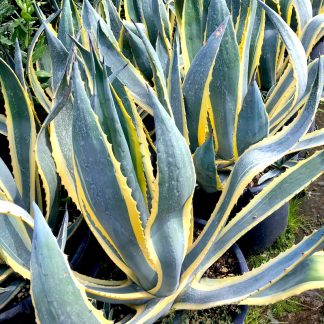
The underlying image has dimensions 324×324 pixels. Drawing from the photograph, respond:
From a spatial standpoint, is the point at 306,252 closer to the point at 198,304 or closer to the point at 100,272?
the point at 198,304

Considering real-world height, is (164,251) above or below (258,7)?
below

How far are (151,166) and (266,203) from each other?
0.80 feet

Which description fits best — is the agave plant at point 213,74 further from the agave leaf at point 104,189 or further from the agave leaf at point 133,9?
the agave leaf at point 104,189

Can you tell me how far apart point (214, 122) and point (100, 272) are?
0.45 m

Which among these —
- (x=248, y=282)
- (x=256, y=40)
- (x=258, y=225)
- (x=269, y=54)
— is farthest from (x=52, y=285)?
(x=269, y=54)

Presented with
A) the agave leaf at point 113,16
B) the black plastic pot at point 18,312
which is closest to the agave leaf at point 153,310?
the black plastic pot at point 18,312

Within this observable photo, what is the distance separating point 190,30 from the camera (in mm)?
1315

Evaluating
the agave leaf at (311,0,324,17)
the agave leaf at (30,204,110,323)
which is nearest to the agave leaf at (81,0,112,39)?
the agave leaf at (30,204,110,323)

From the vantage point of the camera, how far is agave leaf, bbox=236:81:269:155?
1145 mm

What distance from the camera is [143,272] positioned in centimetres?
92

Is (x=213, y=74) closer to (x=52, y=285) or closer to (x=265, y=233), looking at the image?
(x=265, y=233)

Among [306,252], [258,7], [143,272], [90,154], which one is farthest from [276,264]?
[258,7]

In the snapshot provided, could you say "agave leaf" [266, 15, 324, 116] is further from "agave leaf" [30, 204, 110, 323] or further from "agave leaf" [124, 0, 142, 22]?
"agave leaf" [30, 204, 110, 323]

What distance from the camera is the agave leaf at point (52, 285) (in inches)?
24.4
